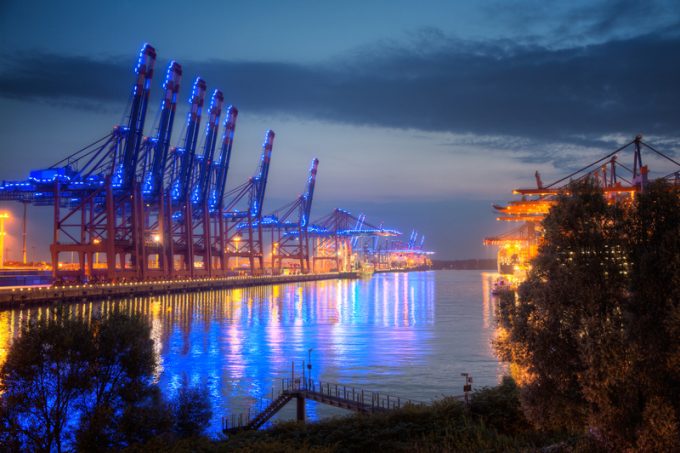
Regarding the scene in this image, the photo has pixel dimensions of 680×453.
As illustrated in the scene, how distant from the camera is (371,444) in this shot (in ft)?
48.0

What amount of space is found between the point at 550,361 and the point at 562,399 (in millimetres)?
626

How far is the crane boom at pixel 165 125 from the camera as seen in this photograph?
2749 inches

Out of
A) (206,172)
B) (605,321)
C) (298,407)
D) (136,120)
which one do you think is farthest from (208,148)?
(605,321)

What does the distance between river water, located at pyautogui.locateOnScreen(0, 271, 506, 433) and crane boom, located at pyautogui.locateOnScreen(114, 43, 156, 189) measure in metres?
12.4

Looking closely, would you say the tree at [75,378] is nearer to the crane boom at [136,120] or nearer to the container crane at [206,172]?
the crane boom at [136,120]

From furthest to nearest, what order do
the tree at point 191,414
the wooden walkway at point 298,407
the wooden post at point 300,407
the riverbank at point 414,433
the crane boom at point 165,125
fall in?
the crane boom at point 165,125
the wooden post at point 300,407
the wooden walkway at point 298,407
the tree at point 191,414
the riverbank at point 414,433

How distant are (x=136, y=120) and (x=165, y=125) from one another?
24.6 feet

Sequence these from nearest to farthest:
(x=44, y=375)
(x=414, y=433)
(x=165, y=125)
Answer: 1. (x=44, y=375)
2. (x=414, y=433)
3. (x=165, y=125)

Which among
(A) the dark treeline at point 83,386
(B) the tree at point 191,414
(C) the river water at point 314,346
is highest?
(A) the dark treeline at point 83,386

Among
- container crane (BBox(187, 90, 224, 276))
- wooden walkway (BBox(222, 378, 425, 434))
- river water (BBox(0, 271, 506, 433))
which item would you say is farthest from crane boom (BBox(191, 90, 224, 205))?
wooden walkway (BBox(222, 378, 425, 434))

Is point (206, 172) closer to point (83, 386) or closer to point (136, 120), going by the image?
point (136, 120)

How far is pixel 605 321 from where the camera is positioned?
10.4 m

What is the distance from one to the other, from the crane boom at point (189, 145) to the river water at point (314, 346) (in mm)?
23305

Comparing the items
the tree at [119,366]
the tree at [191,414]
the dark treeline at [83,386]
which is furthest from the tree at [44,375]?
the tree at [191,414]
